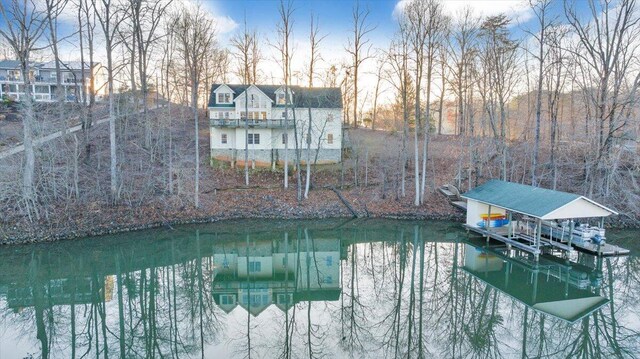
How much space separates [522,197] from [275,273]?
1104cm

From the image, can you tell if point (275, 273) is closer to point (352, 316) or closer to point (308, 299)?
point (308, 299)

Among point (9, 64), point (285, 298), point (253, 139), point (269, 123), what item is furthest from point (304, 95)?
point (9, 64)

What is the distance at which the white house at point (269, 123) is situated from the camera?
29.8 meters

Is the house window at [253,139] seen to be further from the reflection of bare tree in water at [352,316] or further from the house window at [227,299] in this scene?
the house window at [227,299]

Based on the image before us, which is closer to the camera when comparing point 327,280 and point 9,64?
point 327,280

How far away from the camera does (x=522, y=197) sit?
17688 millimetres

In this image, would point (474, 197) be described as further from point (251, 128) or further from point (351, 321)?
point (251, 128)

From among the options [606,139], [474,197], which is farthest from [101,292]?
[606,139]

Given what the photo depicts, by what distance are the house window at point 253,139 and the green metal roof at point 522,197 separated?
1576 cm

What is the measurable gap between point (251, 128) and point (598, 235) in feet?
71.2

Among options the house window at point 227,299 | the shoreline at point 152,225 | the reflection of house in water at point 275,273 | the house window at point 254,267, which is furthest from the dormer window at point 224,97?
the house window at point 227,299

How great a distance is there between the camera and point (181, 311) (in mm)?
12039

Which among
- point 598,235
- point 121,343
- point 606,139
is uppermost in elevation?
point 606,139

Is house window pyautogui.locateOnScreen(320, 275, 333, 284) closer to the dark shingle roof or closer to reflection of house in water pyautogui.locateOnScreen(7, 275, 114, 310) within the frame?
reflection of house in water pyautogui.locateOnScreen(7, 275, 114, 310)
